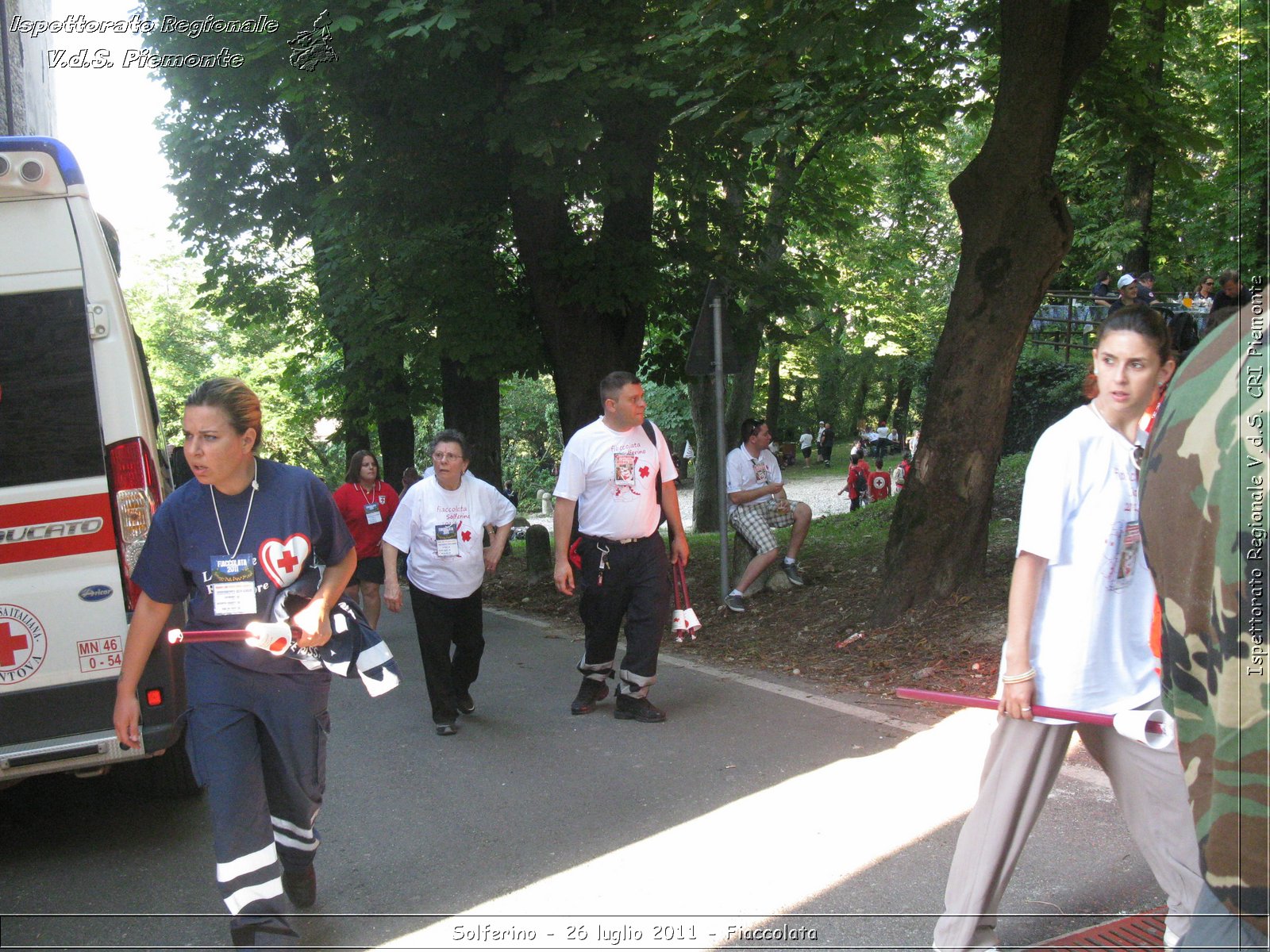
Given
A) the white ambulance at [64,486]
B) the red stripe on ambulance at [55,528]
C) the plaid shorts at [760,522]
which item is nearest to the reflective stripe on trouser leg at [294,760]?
the white ambulance at [64,486]

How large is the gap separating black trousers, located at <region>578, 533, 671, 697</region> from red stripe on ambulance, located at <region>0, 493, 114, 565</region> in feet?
9.62

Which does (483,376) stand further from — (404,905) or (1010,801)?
(1010,801)

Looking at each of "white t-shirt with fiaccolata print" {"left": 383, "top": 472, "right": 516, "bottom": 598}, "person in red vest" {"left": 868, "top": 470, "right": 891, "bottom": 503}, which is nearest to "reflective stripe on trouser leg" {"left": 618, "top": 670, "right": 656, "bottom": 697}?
"white t-shirt with fiaccolata print" {"left": 383, "top": 472, "right": 516, "bottom": 598}

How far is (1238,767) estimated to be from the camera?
1541 millimetres

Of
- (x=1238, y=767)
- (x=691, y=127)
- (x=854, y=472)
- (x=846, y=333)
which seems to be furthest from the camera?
(x=846, y=333)

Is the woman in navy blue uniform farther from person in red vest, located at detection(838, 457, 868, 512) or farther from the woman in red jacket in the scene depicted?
person in red vest, located at detection(838, 457, 868, 512)

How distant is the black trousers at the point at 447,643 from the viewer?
22.8 ft

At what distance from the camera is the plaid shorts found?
408 inches

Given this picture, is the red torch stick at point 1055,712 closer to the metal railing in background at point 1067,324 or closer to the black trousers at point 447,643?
the black trousers at point 447,643

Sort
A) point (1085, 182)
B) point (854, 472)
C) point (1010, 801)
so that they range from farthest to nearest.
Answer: point (854, 472), point (1085, 182), point (1010, 801)

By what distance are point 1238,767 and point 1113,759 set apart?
1.84 m

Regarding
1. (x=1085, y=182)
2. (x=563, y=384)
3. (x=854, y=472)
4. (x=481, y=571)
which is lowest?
(x=854, y=472)

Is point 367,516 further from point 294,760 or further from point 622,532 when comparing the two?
point 294,760

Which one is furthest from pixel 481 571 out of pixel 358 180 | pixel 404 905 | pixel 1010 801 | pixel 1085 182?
pixel 1085 182
